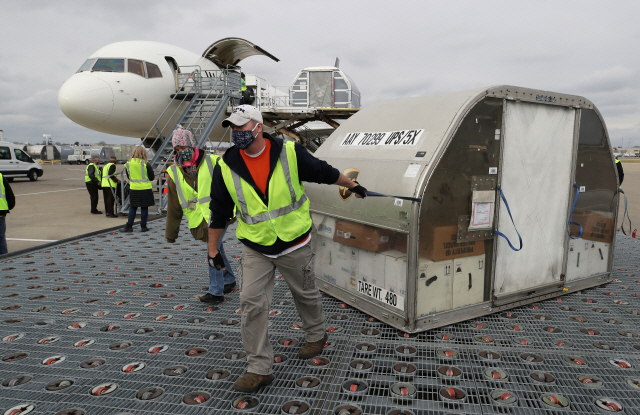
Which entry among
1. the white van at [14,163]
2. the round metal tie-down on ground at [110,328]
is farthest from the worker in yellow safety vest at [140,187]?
the white van at [14,163]

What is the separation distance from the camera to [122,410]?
2.60 meters

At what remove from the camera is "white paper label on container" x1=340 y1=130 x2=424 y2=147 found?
3.96 m

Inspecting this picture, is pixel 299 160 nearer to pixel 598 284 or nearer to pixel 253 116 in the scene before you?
pixel 253 116

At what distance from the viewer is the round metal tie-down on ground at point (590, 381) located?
113 inches

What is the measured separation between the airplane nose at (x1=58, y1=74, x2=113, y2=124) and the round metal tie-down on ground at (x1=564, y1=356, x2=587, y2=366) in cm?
1284

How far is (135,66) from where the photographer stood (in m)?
12.6

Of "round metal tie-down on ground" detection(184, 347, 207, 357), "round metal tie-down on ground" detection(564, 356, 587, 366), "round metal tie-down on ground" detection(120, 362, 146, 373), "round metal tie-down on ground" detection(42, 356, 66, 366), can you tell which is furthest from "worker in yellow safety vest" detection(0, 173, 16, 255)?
"round metal tie-down on ground" detection(564, 356, 587, 366)

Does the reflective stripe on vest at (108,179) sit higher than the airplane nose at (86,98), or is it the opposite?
the airplane nose at (86,98)

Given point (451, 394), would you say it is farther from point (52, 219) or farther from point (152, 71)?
point (152, 71)

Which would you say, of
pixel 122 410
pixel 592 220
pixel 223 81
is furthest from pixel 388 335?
pixel 223 81

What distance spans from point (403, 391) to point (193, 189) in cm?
310

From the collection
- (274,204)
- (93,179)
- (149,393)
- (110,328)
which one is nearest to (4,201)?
(110,328)

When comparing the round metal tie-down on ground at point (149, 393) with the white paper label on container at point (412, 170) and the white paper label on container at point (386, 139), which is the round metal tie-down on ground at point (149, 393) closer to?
the white paper label on container at point (412, 170)

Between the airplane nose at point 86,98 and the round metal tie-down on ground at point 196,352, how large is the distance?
1089 centimetres
